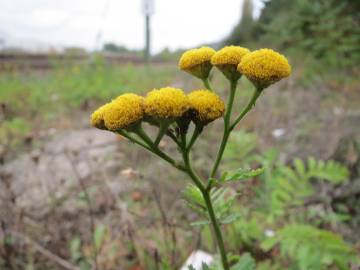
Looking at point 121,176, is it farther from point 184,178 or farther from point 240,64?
point 240,64

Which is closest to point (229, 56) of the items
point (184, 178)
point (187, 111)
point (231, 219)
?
point (187, 111)

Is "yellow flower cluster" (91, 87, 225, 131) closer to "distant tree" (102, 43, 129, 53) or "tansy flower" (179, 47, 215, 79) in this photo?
"tansy flower" (179, 47, 215, 79)

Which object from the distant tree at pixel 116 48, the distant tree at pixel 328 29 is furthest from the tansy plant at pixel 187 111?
the distant tree at pixel 116 48

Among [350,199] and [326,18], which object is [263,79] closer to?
[350,199]

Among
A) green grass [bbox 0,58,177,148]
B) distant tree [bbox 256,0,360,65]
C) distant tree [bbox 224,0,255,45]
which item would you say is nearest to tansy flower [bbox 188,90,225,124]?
distant tree [bbox 256,0,360,65]

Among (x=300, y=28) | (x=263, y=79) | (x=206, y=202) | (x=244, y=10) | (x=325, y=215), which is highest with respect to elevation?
(x=244, y=10)

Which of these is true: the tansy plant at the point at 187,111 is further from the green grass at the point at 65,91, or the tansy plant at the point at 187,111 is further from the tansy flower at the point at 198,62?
the green grass at the point at 65,91

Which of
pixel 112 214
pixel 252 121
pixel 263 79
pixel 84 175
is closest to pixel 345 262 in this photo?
pixel 263 79
